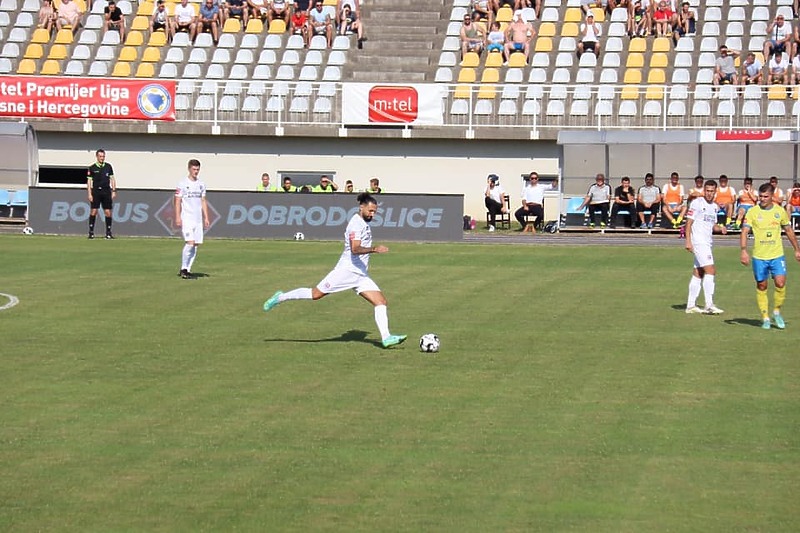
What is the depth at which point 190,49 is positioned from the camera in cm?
4378

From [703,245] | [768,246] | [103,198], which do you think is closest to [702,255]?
[703,245]

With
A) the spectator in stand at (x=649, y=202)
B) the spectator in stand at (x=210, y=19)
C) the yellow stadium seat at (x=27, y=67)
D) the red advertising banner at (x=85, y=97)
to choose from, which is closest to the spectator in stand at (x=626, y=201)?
the spectator in stand at (x=649, y=202)

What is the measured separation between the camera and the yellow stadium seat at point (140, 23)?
45000mm

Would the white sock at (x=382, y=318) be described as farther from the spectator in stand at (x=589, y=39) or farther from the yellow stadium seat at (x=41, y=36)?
the yellow stadium seat at (x=41, y=36)

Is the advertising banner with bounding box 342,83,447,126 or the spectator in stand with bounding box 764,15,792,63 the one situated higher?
the spectator in stand with bounding box 764,15,792,63

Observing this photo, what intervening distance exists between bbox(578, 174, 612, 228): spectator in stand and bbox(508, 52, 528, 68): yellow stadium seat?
6.85 meters

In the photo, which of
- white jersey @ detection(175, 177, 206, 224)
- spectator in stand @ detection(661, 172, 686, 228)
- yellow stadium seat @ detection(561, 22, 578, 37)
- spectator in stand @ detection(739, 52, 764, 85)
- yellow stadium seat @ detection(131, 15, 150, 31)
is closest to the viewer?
white jersey @ detection(175, 177, 206, 224)

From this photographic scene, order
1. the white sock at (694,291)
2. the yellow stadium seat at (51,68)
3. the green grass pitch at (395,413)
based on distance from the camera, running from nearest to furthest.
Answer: the green grass pitch at (395,413)
the white sock at (694,291)
the yellow stadium seat at (51,68)

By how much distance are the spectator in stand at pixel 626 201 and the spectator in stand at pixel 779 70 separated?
21.0 ft

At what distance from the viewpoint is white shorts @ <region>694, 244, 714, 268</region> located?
18.7 metres

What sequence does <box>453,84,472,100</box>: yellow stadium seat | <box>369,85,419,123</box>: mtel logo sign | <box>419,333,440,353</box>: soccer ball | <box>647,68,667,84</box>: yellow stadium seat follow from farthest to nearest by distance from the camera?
<box>647,68,667,84</box>: yellow stadium seat < <box>453,84,472,100</box>: yellow stadium seat < <box>369,85,419,123</box>: mtel logo sign < <box>419,333,440,353</box>: soccer ball

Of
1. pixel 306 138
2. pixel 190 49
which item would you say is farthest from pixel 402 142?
pixel 190 49

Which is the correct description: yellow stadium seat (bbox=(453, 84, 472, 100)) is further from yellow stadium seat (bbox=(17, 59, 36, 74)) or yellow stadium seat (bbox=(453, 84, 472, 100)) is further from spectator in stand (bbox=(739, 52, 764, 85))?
yellow stadium seat (bbox=(17, 59, 36, 74))

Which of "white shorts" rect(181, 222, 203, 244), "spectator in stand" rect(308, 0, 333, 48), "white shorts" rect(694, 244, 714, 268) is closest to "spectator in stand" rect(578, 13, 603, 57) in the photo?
"spectator in stand" rect(308, 0, 333, 48)
